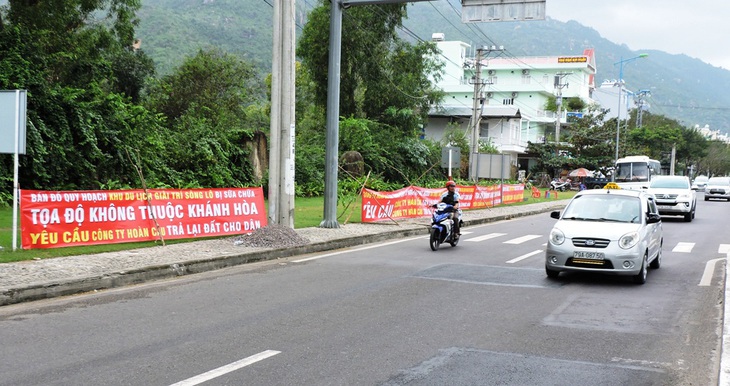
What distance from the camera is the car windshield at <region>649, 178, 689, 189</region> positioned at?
2808cm

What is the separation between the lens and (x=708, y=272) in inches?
523

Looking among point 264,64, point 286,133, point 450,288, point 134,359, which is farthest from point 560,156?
point 134,359

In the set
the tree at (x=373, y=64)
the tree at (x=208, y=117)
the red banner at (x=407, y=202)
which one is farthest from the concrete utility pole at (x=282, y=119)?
the tree at (x=373, y=64)

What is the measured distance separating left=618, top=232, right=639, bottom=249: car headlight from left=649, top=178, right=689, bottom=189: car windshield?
18628 mm

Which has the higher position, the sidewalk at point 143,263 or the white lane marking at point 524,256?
the sidewalk at point 143,263

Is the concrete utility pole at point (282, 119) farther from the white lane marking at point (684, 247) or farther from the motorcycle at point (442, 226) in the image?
the white lane marking at point (684, 247)

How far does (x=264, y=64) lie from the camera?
263 ft

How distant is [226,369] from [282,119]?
35.6ft

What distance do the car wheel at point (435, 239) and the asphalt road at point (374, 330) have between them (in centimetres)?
319

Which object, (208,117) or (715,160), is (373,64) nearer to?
(208,117)

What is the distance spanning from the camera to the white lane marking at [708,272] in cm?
1192

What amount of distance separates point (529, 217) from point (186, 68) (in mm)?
28811

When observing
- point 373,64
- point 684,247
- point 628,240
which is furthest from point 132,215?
point 373,64

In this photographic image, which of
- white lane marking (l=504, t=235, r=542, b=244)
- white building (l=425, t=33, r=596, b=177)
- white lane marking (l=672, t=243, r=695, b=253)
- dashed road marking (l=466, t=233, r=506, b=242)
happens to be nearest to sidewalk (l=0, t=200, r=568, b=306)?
dashed road marking (l=466, t=233, r=506, b=242)
